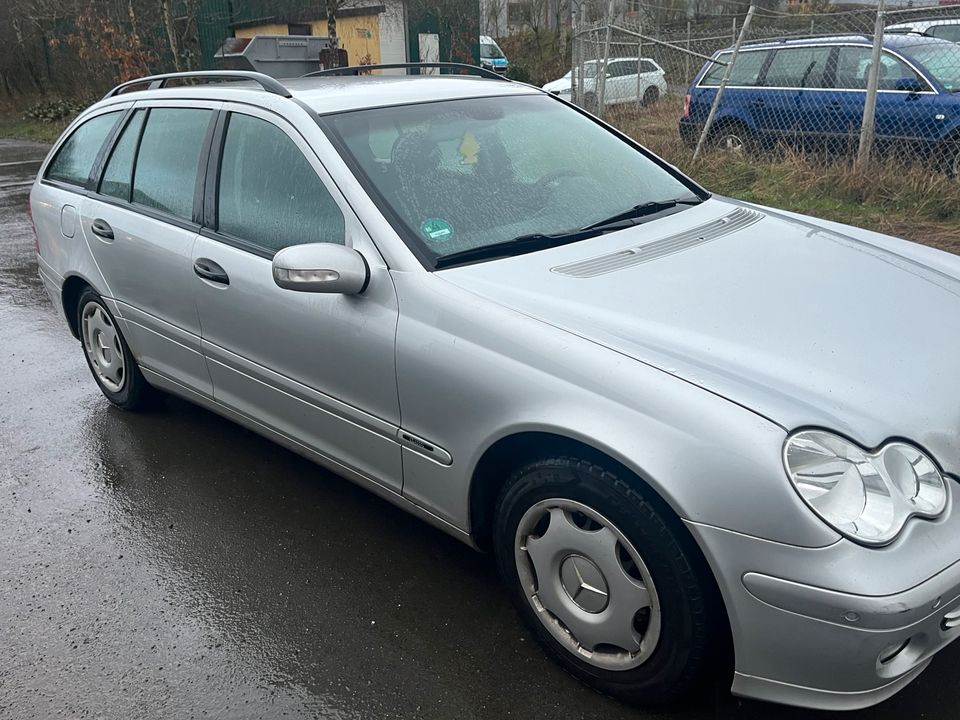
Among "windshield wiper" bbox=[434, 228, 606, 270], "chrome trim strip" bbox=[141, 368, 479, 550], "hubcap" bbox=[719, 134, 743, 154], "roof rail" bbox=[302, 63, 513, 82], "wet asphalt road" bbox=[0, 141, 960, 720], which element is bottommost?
"wet asphalt road" bbox=[0, 141, 960, 720]

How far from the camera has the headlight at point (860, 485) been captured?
1.92 m

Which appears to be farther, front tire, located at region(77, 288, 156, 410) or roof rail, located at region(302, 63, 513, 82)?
front tire, located at region(77, 288, 156, 410)

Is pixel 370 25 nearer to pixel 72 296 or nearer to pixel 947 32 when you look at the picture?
pixel 947 32

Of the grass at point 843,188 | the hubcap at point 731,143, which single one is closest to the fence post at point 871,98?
the grass at point 843,188

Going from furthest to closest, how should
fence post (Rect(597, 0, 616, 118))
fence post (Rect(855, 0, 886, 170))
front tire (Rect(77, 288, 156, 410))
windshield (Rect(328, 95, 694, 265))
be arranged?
fence post (Rect(597, 0, 616, 118)), fence post (Rect(855, 0, 886, 170)), front tire (Rect(77, 288, 156, 410)), windshield (Rect(328, 95, 694, 265))

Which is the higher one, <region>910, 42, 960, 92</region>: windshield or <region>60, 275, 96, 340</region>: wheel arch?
<region>910, 42, 960, 92</region>: windshield

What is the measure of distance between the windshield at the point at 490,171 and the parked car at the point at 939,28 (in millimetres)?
6800

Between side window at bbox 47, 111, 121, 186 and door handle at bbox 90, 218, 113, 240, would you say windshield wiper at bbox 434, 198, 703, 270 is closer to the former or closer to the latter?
door handle at bbox 90, 218, 113, 240

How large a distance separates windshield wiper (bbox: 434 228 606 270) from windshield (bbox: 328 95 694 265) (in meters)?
0.03

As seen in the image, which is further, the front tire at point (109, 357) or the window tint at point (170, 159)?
the front tire at point (109, 357)

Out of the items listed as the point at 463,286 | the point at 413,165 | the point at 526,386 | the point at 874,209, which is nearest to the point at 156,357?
the point at 413,165

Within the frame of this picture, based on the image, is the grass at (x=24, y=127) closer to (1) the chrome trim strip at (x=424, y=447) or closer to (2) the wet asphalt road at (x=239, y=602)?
(2) the wet asphalt road at (x=239, y=602)

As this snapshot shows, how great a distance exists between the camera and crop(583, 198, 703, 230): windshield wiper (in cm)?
311

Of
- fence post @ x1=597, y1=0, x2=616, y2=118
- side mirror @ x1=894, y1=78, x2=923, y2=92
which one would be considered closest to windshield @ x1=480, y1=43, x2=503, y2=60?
fence post @ x1=597, y1=0, x2=616, y2=118
